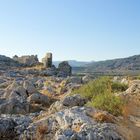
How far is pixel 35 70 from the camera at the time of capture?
282 ft

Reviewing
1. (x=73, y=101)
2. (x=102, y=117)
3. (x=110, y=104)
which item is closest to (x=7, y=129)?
(x=102, y=117)

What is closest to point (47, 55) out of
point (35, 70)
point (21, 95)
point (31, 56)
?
point (35, 70)

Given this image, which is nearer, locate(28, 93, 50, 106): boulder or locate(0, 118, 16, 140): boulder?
locate(0, 118, 16, 140): boulder

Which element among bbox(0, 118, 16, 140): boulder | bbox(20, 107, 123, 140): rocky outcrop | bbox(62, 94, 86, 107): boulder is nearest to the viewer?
bbox(20, 107, 123, 140): rocky outcrop

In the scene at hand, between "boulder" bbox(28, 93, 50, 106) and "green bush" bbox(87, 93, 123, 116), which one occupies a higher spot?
"green bush" bbox(87, 93, 123, 116)

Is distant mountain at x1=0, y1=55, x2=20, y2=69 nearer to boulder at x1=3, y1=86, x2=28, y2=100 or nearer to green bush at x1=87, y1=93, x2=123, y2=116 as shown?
boulder at x1=3, y1=86, x2=28, y2=100

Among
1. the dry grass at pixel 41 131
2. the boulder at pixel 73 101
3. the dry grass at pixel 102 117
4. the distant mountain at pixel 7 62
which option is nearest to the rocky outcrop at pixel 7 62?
the distant mountain at pixel 7 62

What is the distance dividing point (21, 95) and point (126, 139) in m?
18.3

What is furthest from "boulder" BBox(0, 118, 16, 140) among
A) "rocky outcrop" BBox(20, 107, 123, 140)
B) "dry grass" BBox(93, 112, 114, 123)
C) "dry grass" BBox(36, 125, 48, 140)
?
"dry grass" BBox(93, 112, 114, 123)

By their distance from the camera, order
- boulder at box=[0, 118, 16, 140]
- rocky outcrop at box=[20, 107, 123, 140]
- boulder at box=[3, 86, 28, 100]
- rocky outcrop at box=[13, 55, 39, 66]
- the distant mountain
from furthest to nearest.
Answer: the distant mountain, rocky outcrop at box=[13, 55, 39, 66], boulder at box=[3, 86, 28, 100], boulder at box=[0, 118, 16, 140], rocky outcrop at box=[20, 107, 123, 140]

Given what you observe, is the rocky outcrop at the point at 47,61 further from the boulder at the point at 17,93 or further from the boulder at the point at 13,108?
the boulder at the point at 13,108

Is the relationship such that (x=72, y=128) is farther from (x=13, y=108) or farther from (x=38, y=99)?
(x=38, y=99)

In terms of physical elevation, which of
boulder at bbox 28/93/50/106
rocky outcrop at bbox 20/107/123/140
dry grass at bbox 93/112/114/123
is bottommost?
boulder at bbox 28/93/50/106

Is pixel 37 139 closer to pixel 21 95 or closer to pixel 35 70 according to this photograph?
pixel 21 95
